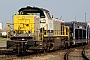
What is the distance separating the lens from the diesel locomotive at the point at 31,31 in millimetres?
15047

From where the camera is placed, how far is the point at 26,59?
1312 cm

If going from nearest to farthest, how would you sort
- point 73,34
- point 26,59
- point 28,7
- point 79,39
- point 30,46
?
point 26,59 < point 30,46 < point 28,7 < point 73,34 < point 79,39

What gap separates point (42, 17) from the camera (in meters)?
17.1

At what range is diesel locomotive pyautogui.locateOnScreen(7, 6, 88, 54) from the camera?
15.0 metres

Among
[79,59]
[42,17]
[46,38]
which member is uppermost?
[42,17]

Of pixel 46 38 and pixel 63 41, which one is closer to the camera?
pixel 46 38

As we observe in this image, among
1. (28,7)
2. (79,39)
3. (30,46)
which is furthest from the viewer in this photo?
(79,39)

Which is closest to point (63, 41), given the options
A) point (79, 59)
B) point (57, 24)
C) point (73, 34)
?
point (57, 24)

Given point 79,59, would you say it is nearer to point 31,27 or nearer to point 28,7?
point 31,27

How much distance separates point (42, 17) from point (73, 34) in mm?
8543

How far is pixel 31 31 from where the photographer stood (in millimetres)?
15586

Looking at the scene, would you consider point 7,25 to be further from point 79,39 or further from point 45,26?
point 79,39

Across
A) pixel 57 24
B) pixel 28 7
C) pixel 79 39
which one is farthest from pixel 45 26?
pixel 79 39

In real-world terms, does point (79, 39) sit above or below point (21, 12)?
below
